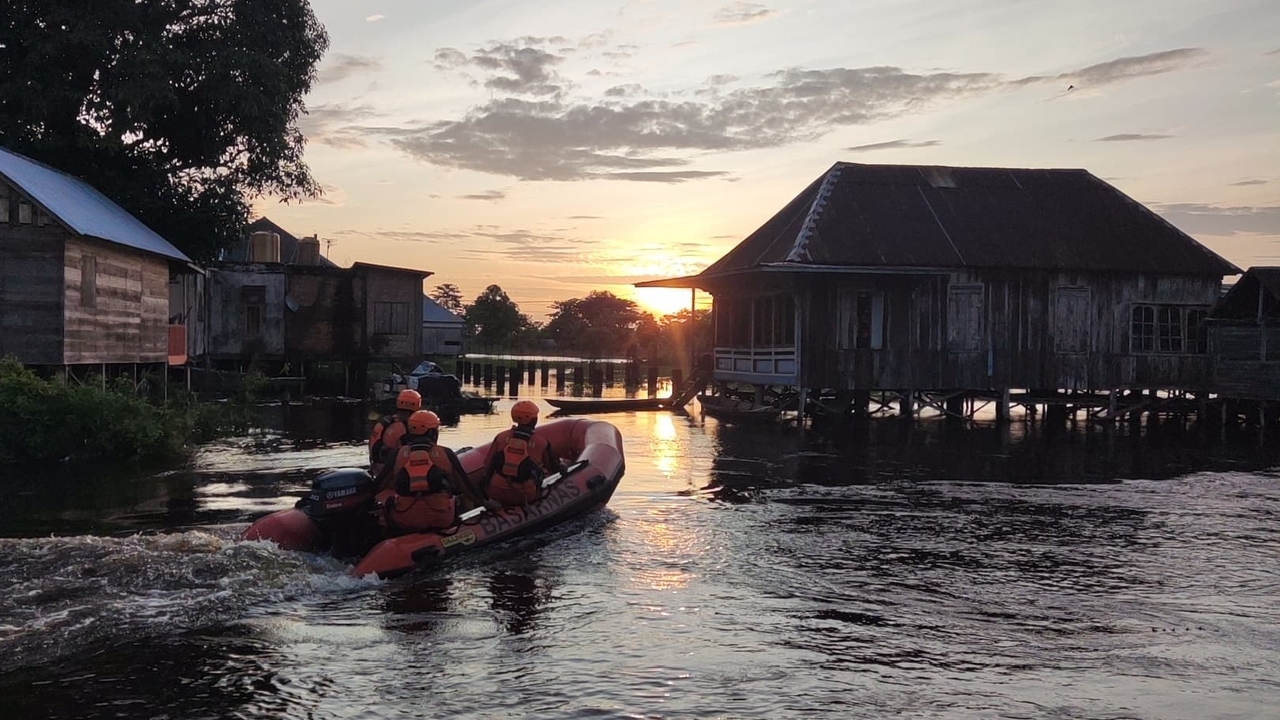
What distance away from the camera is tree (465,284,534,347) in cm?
8012

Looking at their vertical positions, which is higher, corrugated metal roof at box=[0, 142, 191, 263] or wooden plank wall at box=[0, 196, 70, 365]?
corrugated metal roof at box=[0, 142, 191, 263]

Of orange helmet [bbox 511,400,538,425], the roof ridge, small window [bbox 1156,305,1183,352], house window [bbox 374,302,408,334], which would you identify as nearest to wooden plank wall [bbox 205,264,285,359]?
house window [bbox 374,302,408,334]

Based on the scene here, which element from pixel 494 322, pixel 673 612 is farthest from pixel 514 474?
pixel 494 322

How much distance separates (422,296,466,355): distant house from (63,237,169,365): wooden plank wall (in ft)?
78.4

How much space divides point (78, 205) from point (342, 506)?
14.2m

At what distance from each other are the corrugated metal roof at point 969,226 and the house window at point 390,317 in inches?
500

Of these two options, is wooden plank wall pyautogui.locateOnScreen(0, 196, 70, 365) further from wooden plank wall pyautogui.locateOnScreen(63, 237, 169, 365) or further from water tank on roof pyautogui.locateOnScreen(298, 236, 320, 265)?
water tank on roof pyautogui.locateOnScreen(298, 236, 320, 265)

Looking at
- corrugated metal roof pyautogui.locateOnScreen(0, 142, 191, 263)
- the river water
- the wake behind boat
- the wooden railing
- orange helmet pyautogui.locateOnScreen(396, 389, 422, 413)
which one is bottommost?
the river water

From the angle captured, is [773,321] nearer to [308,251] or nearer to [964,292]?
[964,292]

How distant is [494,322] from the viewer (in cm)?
8131

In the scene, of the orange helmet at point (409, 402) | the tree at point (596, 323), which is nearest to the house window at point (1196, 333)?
the orange helmet at point (409, 402)

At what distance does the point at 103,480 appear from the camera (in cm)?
1513

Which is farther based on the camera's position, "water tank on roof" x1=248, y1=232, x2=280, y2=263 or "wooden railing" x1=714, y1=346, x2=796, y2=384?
"water tank on roof" x1=248, y1=232, x2=280, y2=263

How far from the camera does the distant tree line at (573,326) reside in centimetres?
7312
